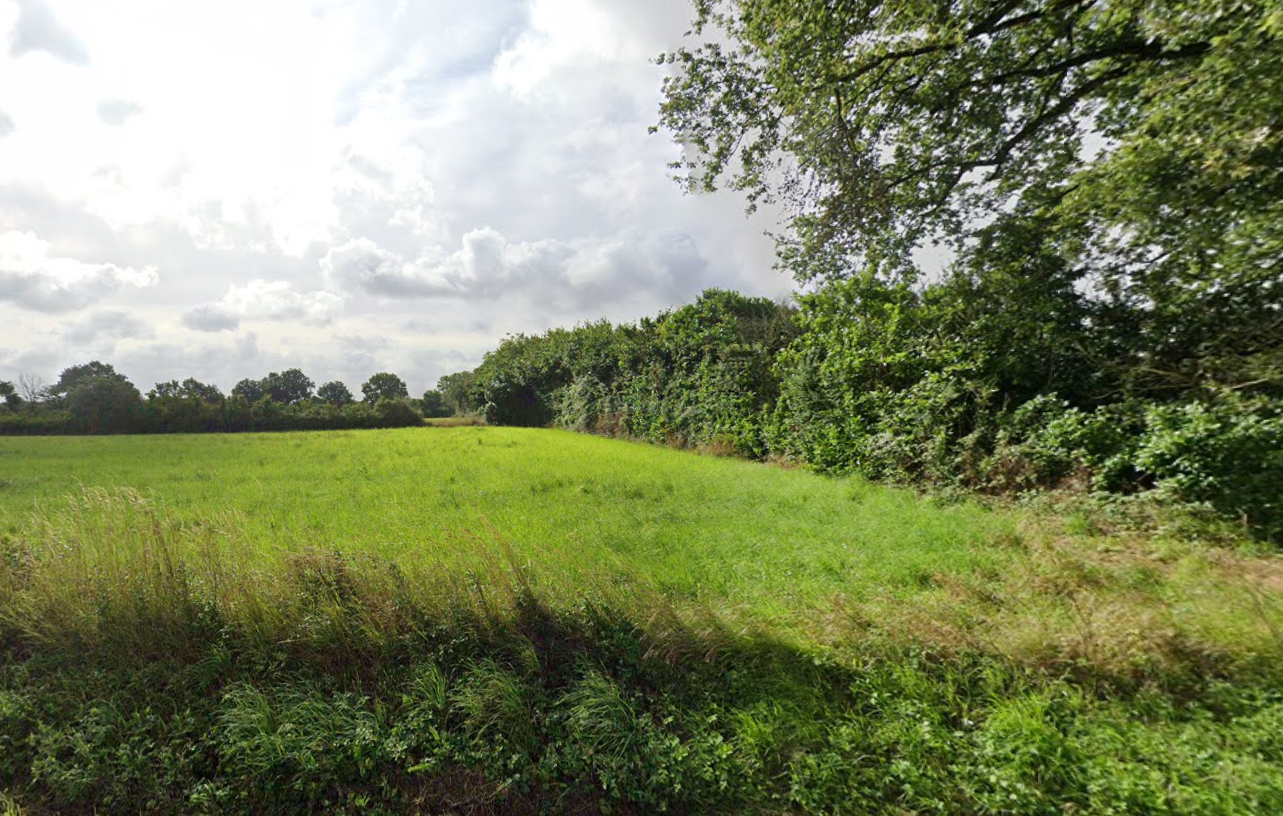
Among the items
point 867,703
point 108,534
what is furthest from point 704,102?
point 108,534

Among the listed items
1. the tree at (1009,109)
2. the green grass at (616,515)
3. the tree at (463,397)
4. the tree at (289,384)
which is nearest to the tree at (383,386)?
the tree at (289,384)

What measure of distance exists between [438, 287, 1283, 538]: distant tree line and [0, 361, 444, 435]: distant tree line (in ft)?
121

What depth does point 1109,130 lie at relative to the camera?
7.94m

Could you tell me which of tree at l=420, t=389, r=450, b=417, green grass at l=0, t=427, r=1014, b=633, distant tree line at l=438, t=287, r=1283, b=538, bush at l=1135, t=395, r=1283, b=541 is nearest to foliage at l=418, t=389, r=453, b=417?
tree at l=420, t=389, r=450, b=417

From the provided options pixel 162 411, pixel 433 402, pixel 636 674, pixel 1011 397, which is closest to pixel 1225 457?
pixel 1011 397

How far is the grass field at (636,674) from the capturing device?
2.57 meters

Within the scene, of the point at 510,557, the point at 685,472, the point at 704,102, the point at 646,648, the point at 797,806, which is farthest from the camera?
the point at 685,472

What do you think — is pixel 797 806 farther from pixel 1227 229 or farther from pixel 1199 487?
pixel 1227 229

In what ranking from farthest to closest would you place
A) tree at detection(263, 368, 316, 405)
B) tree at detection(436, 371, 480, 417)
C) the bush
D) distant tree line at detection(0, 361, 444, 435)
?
tree at detection(263, 368, 316, 405) → tree at detection(436, 371, 480, 417) → distant tree line at detection(0, 361, 444, 435) → the bush

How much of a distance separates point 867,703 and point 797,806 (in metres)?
0.77

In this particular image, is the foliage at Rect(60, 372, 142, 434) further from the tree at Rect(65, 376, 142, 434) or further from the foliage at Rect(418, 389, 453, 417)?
the foliage at Rect(418, 389, 453, 417)

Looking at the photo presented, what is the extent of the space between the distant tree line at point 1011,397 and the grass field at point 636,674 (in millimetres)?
1112

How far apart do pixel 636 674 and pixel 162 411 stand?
148 ft

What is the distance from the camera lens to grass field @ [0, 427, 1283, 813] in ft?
8.43
